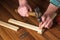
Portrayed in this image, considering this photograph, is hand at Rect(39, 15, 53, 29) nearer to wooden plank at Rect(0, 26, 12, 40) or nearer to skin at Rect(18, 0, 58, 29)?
skin at Rect(18, 0, 58, 29)

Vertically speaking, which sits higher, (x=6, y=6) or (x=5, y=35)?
(x=6, y=6)

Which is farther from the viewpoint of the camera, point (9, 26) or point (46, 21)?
point (9, 26)

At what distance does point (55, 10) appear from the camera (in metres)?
0.97

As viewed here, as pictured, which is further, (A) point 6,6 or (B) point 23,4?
(A) point 6,6

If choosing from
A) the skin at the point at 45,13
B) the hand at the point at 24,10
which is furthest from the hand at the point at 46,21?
the hand at the point at 24,10

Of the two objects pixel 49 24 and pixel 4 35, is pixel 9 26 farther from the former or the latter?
pixel 49 24

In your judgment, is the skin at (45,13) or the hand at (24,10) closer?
the skin at (45,13)

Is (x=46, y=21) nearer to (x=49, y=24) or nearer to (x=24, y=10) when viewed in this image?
(x=49, y=24)

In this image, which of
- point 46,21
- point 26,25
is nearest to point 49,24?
point 46,21

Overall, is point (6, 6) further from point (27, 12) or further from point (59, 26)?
point (59, 26)

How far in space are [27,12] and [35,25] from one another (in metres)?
0.11

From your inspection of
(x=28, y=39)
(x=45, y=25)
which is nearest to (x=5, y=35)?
(x=28, y=39)

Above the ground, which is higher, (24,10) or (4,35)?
(24,10)

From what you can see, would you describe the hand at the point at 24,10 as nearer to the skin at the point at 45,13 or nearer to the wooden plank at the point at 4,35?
the skin at the point at 45,13
